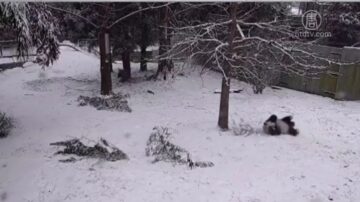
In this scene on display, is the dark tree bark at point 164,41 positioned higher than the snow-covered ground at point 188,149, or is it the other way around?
the dark tree bark at point 164,41

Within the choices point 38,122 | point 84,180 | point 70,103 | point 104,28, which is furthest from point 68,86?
point 84,180

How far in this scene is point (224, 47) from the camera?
9492 mm

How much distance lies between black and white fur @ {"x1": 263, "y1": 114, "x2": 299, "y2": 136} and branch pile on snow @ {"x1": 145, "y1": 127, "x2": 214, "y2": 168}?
2.23 metres

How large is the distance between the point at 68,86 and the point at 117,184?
10.2 m

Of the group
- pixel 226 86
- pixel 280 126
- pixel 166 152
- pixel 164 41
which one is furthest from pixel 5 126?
pixel 280 126

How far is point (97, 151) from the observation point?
8266 millimetres

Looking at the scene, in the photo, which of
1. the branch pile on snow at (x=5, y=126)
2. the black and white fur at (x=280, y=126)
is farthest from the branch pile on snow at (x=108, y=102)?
the black and white fur at (x=280, y=126)

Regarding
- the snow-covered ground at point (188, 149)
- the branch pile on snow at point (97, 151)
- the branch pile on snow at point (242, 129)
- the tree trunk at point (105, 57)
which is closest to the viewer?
the snow-covered ground at point (188, 149)

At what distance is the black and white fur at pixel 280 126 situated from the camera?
29.9 feet

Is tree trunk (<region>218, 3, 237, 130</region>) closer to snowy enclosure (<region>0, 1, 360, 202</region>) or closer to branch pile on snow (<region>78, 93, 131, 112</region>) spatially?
snowy enclosure (<region>0, 1, 360, 202</region>)

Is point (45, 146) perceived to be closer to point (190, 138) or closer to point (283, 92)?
point (190, 138)

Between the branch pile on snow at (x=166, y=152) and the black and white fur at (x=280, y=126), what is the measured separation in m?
2.23

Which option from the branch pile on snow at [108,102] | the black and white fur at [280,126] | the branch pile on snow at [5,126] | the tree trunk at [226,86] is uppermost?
the tree trunk at [226,86]

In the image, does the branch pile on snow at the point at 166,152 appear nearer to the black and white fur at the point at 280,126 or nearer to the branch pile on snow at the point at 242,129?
the branch pile on snow at the point at 242,129
